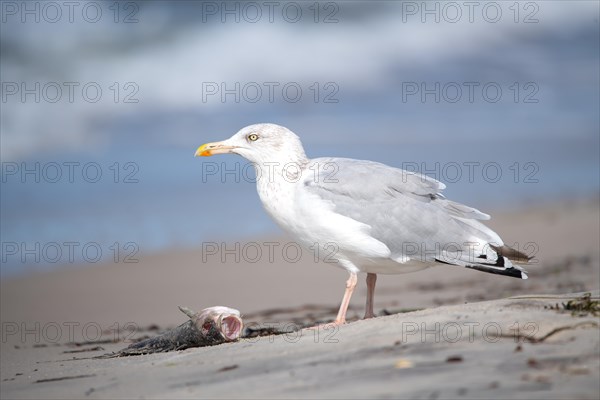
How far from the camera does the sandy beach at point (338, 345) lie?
4.25 metres

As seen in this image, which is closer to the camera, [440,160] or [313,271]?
[313,271]

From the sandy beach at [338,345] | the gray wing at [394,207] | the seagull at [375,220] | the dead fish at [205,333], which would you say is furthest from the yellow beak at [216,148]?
the sandy beach at [338,345]

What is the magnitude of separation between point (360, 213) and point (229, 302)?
404 cm

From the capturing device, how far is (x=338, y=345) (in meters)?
5.09

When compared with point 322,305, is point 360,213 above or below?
above

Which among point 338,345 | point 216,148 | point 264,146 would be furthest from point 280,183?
point 338,345

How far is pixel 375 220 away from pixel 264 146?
1118 millimetres

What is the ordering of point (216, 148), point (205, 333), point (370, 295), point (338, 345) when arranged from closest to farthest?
point (338, 345), point (205, 333), point (370, 295), point (216, 148)

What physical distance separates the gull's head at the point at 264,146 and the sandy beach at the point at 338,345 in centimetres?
137

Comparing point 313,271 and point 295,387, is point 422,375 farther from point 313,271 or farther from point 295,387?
point 313,271

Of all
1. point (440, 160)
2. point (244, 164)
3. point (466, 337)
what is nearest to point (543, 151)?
point (440, 160)

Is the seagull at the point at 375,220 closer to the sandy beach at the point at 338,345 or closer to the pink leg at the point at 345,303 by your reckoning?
the pink leg at the point at 345,303

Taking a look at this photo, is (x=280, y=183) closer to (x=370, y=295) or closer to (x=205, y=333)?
(x=370, y=295)

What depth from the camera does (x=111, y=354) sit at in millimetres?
6551
